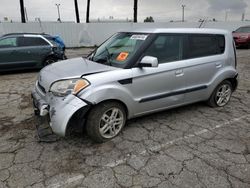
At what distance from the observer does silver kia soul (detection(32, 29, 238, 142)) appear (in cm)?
312

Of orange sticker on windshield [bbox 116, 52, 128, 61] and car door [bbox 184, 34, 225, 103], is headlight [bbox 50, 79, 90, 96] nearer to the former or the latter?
orange sticker on windshield [bbox 116, 52, 128, 61]

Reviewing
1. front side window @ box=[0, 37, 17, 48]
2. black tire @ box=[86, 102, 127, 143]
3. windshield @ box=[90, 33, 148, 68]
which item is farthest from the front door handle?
front side window @ box=[0, 37, 17, 48]

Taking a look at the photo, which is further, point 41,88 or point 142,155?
point 41,88

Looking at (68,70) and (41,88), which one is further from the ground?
(68,70)

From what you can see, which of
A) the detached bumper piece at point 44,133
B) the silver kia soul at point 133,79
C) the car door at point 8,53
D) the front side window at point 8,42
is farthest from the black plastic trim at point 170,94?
the front side window at point 8,42

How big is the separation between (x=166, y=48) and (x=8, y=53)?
252 inches

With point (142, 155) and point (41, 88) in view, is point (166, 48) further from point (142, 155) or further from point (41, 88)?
point (41, 88)

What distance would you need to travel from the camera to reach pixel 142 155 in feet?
10.3

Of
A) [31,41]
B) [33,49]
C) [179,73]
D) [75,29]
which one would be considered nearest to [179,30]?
[179,73]

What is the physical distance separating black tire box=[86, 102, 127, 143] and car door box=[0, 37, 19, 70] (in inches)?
246

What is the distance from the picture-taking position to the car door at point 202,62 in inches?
163

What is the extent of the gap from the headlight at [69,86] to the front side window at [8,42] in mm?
6160

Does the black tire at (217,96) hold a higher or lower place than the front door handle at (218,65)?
lower

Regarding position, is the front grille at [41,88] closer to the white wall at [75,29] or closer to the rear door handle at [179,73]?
the rear door handle at [179,73]
